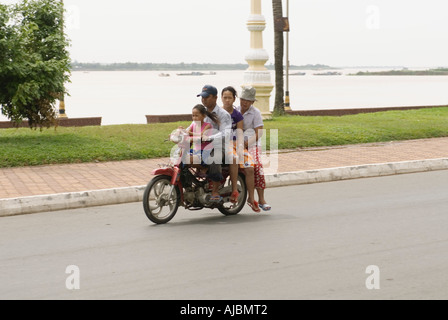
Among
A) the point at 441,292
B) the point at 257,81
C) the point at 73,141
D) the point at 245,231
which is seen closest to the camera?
the point at 441,292

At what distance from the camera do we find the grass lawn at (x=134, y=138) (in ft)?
47.0

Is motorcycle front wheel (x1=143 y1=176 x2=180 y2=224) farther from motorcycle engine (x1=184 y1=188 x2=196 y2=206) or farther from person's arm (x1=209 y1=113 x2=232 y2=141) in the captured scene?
person's arm (x1=209 y1=113 x2=232 y2=141)

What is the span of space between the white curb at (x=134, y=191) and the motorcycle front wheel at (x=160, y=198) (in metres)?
1.44

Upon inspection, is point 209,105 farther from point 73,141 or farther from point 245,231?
point 73,141

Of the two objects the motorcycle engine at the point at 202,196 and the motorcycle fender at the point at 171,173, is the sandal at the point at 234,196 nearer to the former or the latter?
the motorcycle engine at the point at 202,196

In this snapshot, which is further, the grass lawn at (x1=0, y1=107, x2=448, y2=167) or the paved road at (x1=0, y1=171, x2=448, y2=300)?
the grass lawn at (x1=0, y1=107, x2=448, y2=167)

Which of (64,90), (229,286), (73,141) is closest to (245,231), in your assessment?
(229,286)

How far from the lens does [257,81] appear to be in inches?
922

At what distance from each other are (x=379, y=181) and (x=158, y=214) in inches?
185

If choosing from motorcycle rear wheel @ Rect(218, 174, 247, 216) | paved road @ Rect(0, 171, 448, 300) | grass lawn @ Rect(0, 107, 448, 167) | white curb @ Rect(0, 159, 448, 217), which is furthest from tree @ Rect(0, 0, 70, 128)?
motorcycle rear wheel @ Rect(218, 174, 247, 216)

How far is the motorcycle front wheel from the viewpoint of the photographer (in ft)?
31.4

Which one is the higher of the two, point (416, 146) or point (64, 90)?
point (64, 90)

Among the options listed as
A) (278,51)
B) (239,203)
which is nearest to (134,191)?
(239,203)

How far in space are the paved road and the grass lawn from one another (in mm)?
3639
